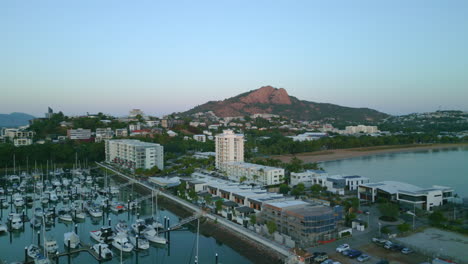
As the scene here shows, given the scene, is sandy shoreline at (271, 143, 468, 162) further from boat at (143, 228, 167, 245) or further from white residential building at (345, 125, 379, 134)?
boat at (143, 228, 167, 245)

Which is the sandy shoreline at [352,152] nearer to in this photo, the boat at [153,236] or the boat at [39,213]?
the boat at [153,236]

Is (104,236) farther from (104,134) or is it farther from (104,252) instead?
(104,134)

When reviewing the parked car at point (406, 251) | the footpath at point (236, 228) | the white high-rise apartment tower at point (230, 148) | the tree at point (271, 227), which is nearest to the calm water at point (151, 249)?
the footpath at point (236, 228)

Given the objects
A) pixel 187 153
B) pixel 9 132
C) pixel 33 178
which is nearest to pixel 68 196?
pixel 33 178

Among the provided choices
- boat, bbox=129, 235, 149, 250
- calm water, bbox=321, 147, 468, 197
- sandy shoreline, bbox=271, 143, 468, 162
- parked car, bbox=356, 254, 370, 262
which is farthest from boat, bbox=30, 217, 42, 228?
sandy shoreline, bbox=271, 143, 468, 162

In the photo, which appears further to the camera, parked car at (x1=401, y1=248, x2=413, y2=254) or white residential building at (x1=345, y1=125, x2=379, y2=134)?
white residential building at (x1=345, y1=125, x2=379, y2=134)

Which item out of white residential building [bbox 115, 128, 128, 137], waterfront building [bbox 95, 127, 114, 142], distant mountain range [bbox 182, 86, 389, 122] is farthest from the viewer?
distant mountain range [bbox 182, 86, 389, 122]
